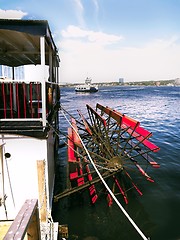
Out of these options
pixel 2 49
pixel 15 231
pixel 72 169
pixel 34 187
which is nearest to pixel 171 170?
pixel 72 169

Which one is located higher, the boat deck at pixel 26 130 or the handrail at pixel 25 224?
the boat deck at pixel 26 130

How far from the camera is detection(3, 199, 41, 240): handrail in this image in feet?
5.53

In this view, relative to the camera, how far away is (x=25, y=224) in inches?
71.6

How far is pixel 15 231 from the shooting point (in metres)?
1.71

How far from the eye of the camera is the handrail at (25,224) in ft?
5.53

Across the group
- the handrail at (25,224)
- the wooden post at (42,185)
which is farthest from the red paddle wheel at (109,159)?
the handrail at (25,224)

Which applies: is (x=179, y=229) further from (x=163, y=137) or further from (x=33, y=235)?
(x=163, y=137)

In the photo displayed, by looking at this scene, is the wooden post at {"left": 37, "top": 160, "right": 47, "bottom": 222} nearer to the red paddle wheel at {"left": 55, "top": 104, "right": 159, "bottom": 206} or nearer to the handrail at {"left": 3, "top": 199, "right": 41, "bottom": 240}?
the red paddle wheel at {"left": 55, "top": 104, "right": 159, "bottom": 206}

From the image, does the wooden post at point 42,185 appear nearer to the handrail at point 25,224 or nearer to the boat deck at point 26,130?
the boat deck at point 26,130

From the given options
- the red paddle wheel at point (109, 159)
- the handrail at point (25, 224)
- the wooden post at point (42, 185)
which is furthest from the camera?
the red paddle wheel at point (109, 159)

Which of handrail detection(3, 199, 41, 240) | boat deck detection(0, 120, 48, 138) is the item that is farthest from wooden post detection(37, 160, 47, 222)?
handrail detection(3, 199, 41, 240)

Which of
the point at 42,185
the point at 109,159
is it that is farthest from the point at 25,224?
the point at 109,159

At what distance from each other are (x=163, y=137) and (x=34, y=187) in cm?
1560

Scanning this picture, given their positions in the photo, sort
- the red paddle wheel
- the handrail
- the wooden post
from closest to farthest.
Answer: the handrail
the wooden post
the red paddle wheel
